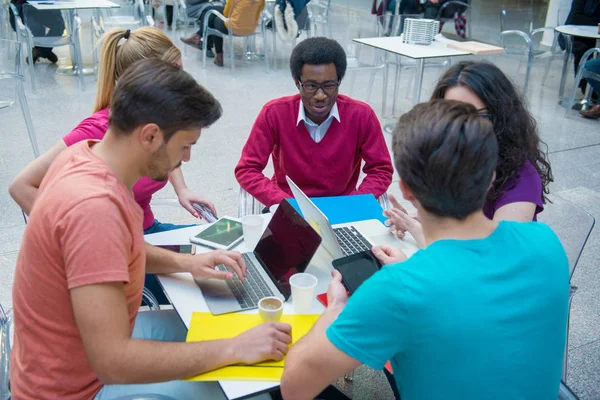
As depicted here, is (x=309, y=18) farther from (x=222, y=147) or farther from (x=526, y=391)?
(x=526, y=391)

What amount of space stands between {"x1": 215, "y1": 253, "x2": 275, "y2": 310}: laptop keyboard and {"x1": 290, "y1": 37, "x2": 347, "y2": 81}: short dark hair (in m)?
1.02

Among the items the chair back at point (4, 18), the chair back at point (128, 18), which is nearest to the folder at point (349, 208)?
the chair back at point (128, 18)

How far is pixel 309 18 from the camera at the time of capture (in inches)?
252

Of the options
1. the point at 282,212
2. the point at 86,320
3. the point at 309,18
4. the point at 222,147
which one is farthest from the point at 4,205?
the point at 309,18

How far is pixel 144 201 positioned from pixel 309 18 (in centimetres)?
497

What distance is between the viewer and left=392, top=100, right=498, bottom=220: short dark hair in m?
→ 0.91

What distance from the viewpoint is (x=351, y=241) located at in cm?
167

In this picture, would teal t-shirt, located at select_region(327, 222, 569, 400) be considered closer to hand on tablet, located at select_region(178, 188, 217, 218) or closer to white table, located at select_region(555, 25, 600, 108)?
hand on tablet, located at select_region(178, 188, 217, 218)

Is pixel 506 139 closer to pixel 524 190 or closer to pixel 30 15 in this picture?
pixel 524 190

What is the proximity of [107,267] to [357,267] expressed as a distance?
0.67 m

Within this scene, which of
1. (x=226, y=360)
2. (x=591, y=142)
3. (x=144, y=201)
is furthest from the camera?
(x=591, y=142)

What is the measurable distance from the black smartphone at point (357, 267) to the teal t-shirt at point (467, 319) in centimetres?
43

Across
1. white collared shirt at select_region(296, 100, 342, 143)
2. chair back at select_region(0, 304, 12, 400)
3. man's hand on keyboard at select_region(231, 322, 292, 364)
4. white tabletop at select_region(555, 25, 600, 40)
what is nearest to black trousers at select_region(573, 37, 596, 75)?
white tabletop at select_region(555, 25, 600, 40)

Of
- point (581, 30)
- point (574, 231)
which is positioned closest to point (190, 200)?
point (574, 231)
